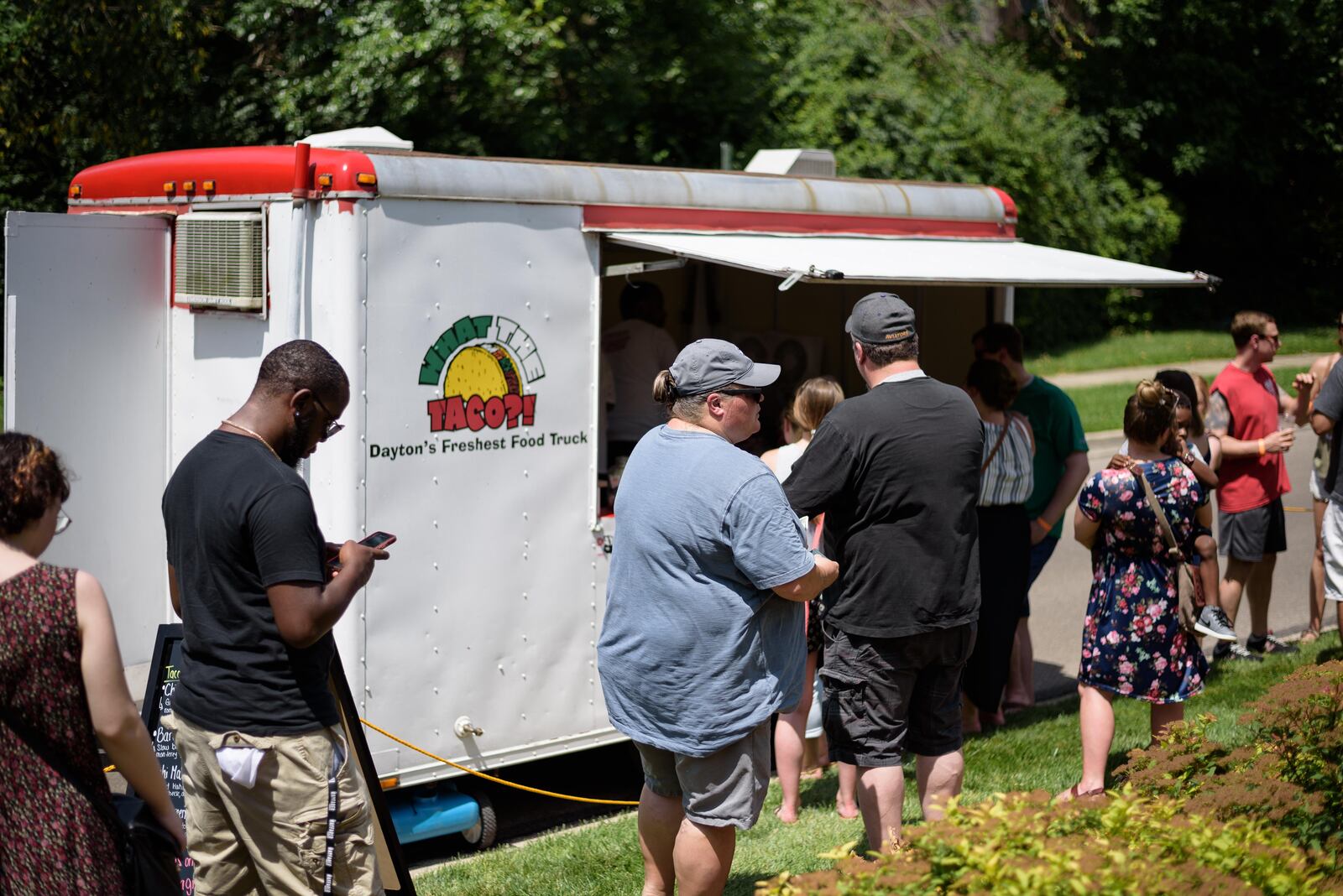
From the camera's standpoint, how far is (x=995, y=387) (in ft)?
20.8

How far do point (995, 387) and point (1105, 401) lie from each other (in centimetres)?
1212

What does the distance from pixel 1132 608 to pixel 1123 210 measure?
21.1 meters

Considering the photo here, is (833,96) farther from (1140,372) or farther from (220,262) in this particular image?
(220,262)

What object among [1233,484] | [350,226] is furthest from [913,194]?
[350,226]

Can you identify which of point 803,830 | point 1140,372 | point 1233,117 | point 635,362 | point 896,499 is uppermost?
point 1233,117

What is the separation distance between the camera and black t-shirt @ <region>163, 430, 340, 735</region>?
326 centimetres

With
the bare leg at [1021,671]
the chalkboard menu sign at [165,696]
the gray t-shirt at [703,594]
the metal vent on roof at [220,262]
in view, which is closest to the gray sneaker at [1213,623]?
the bare leg at [1021,671]

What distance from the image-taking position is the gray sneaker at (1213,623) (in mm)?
5199

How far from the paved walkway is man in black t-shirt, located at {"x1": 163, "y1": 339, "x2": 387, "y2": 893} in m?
16.9

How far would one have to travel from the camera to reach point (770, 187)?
21.6 feet

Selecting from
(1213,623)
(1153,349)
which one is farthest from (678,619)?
(1153,349)

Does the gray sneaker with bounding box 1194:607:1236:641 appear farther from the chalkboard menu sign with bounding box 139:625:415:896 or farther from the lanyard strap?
the lanyard strap

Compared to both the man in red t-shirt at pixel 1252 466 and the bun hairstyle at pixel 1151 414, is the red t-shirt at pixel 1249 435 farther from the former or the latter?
the bun hairstyle at pixel 1151 414

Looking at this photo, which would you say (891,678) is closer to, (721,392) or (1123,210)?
(721,392)
